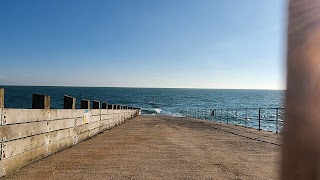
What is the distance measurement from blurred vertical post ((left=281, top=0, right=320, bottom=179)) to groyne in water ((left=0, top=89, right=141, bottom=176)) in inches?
184

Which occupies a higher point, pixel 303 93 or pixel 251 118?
pixel 303 93

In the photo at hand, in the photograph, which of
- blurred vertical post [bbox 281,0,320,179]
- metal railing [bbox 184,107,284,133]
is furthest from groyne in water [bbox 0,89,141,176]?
blurred vertical post [bbox 281,0,320,179]

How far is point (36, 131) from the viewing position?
20.2 feet

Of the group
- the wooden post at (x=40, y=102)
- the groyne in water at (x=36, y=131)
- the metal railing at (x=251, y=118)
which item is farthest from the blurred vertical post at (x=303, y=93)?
the wooden post at (x=40, y=102)

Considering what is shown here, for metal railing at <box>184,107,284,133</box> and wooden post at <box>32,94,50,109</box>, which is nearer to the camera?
wooden post at <box>32,94,50,109</box>

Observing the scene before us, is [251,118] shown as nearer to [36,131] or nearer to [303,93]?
[36,131]

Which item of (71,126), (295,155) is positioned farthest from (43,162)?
(295,155)

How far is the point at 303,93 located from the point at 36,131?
579cm

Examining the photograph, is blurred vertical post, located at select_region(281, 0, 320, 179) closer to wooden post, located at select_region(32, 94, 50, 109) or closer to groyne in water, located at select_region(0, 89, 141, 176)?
groyne in water, located at select_region(0, 89, 141, 176)

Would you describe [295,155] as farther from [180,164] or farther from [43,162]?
[43,162]

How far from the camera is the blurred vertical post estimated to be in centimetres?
138

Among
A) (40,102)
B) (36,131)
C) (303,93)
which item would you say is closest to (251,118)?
(40,102)

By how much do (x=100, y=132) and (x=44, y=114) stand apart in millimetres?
6197

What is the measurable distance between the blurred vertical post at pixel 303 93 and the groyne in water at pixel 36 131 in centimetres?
467
